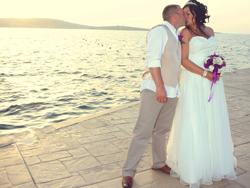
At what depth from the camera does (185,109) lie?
344cm

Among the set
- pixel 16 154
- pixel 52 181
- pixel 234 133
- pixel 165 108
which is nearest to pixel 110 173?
pixel 52 181

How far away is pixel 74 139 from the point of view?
16.0 ft

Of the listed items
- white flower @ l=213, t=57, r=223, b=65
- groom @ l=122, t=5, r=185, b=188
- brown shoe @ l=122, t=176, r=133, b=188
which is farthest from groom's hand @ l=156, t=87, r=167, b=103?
brown shoe @ l=122, t=176, r=133, b=188

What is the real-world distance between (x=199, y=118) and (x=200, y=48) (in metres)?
0.88

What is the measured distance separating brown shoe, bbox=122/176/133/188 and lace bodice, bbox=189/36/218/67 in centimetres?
168

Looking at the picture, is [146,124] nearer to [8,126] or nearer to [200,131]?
[200,131]

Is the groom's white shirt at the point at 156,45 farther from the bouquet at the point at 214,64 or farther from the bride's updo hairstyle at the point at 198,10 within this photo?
the bouquet at the point at 214,64

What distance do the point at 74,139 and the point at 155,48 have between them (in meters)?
2.60

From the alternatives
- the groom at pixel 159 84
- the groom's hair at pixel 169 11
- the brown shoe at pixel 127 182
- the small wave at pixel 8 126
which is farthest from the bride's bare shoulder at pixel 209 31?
the small wave at pixel 8 126

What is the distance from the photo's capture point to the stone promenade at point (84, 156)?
3.45 meters

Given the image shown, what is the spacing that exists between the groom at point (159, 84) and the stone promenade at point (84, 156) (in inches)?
18.5

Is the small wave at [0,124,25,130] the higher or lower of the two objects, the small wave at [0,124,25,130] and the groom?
the lower

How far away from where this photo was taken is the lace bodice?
11.3 feet

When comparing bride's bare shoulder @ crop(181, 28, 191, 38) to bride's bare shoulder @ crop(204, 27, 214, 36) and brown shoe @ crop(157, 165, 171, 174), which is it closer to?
bride's bare shoulder @ crop(204, 27, 214, 36)
